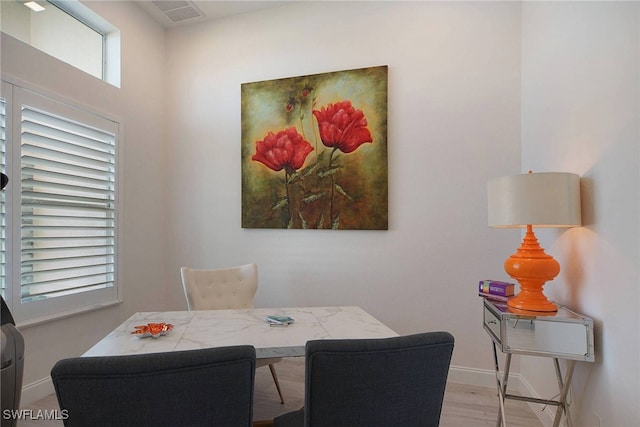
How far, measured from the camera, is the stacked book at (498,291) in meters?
1.98

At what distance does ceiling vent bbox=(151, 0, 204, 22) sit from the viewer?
311cm

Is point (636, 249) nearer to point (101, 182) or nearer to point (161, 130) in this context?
point (101, 182)

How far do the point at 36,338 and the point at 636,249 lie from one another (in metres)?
3.47

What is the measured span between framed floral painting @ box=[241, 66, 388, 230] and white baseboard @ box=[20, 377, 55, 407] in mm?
1891

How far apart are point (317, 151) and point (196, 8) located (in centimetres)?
182

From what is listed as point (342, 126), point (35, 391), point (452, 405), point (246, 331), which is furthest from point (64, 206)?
point (452, 405)

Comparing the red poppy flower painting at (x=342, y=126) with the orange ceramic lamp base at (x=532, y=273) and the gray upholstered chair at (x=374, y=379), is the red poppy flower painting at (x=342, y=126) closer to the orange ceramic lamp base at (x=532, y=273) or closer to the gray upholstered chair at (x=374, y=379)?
the orange ceramic lamp base at (x=532, y=273)

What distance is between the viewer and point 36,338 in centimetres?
233

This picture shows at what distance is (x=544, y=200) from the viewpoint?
1.63m

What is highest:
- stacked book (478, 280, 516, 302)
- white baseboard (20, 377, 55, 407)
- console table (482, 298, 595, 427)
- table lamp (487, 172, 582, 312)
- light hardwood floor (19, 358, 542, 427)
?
table lamp (487, 172, 582, 312)

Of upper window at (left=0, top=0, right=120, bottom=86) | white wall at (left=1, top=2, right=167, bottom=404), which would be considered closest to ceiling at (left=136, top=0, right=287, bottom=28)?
white wall at (left=1, top=2, right=167, bottom=404)

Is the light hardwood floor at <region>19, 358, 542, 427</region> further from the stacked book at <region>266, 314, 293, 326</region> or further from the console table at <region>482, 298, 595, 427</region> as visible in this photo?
the stacked book at <region>266, 314, 293, 326</region>

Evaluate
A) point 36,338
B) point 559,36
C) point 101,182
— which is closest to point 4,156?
point 101,182

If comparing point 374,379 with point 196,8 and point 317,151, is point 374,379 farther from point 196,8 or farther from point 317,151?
point 196,8
